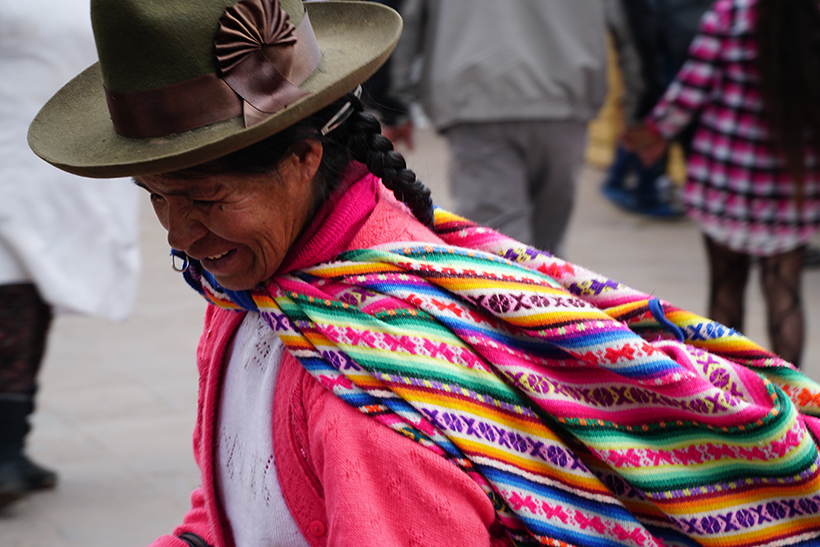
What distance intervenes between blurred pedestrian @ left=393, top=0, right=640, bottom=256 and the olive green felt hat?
2.45m

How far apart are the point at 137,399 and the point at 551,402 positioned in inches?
129

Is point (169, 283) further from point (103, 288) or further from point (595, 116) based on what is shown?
point (595, 116)

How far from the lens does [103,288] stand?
11.4 feet

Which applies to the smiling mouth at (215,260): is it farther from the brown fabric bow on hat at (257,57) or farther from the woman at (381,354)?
the brown fabric bow on hat at (257,57)

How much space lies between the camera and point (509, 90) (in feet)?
12.4

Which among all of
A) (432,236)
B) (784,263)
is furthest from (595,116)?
(432,236)

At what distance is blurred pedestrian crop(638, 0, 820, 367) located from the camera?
3.60 m

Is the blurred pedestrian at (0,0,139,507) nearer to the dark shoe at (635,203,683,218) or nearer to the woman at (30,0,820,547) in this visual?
the woman at (30,0,820,547)

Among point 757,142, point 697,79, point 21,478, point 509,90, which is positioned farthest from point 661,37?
point 21,478

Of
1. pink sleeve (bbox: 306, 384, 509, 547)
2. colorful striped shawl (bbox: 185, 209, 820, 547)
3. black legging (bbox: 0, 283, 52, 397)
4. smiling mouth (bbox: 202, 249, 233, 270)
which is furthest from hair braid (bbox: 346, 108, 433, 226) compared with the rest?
black legging (bbox: 0, 283, 52, 397)

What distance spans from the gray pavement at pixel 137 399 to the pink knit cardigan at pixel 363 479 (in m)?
0.48

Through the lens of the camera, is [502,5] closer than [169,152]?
No

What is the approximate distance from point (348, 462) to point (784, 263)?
10.3ft

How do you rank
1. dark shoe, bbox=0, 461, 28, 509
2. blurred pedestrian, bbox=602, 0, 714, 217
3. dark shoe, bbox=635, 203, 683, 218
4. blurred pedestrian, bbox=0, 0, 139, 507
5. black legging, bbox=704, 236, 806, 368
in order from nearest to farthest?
1. blurred pedestrian, bbox=0, 0, 139, 507
2. dark shoe, bbox=0, 461, 28, 509
3. black legging, bbox=704, 236, 806, 368
4. blurred pedestrian, bbox=602, 0, 714, 217
5. dark shoe, bbox=635, 203, 683, 218
